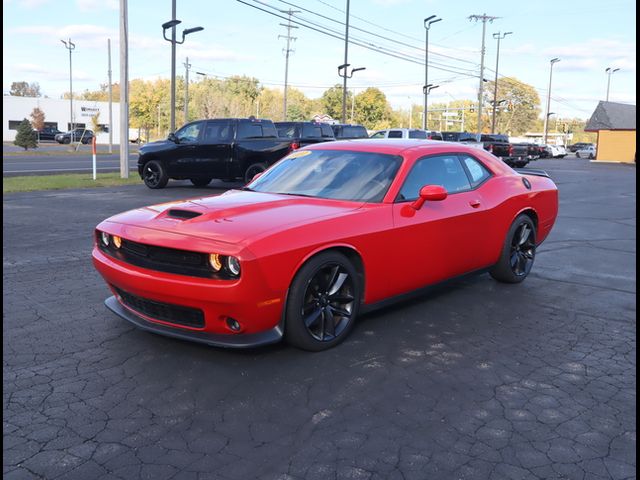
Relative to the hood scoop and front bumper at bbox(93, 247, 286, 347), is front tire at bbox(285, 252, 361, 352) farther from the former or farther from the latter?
the hood scoop

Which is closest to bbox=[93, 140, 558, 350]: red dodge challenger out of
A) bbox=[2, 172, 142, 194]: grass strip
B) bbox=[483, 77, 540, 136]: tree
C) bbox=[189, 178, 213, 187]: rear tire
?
bbox=[189, 178, 213, 187]: rear tire

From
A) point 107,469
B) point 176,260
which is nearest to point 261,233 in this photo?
point 176,260

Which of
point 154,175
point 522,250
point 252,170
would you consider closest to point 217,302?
point 522,250

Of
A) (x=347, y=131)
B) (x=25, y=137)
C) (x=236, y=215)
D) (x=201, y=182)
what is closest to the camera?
(x=236, y=215)

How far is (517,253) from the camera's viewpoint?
257 inches

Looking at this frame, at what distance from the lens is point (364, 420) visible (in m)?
3.39

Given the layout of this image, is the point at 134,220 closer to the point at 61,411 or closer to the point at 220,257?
the point at 220,257

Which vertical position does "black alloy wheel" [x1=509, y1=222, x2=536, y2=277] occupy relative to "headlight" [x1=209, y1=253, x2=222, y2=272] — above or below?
below

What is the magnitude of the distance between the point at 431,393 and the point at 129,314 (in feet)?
7.28

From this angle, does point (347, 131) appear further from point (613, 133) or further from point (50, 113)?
point (50, 113)

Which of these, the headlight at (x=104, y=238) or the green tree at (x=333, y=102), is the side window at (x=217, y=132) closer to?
the headlight at (x=104, y=238)

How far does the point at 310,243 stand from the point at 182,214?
3.25ft

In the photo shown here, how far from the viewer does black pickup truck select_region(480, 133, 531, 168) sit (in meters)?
34.9

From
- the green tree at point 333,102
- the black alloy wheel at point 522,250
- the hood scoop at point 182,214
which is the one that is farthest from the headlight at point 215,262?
the green tree at point 333,102
